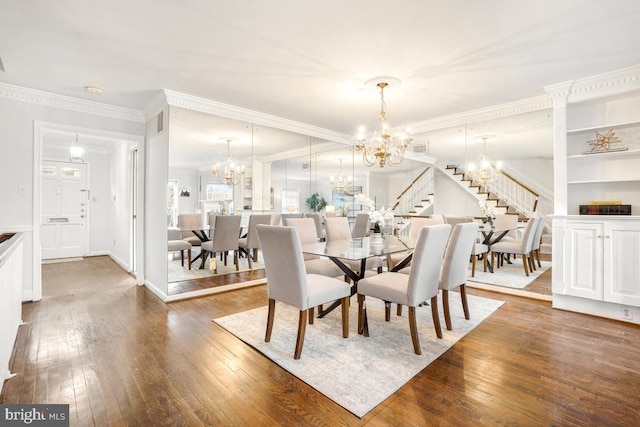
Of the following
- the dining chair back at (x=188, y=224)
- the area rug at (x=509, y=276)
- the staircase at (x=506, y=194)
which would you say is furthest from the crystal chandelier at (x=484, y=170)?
the dining chair back at (x=188, y=224)

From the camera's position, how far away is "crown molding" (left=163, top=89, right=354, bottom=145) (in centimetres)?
369

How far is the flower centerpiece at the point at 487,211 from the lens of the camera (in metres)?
4.41

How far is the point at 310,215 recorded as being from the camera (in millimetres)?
5500

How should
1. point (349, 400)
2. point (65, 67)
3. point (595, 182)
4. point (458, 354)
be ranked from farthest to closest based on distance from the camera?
1. point (595, 182)
2. point (65, 67)
3. point (458, 354)
4. point (349, 400)

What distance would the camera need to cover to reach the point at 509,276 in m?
4.46

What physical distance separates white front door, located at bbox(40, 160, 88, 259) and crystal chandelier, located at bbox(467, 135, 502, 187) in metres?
7.83

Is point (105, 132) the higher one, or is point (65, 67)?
point (65, 67)

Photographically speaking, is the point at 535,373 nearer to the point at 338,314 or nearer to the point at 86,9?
the point at 338,314

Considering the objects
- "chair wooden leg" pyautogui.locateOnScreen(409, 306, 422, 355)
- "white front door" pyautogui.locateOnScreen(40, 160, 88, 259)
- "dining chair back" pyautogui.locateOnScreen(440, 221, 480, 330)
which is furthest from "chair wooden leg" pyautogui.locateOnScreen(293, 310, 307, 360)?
"white front door" pyautogui.locateOnScreen(40, 160, 88, 259)

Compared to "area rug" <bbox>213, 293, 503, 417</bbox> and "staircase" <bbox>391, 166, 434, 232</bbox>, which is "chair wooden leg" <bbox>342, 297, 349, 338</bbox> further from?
"staircase" <bbox>391, 166, 434, 232</bbox>

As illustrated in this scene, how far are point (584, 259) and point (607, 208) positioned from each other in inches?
23.1

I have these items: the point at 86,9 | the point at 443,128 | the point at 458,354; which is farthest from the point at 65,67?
the point at 443,128

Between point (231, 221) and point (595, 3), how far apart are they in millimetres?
4297

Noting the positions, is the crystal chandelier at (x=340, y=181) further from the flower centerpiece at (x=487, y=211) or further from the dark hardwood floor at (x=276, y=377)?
the dark hardwood floor at (x=276, y=377)
